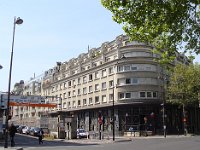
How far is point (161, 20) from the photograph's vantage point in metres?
15.9

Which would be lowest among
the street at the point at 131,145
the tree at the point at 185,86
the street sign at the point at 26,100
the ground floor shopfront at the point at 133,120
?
the street at the point at 131,145

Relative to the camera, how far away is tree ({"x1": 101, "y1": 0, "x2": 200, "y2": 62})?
600 inches

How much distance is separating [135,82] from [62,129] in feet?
55.2

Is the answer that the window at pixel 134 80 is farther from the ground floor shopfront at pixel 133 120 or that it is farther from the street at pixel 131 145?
the street at pixel 131 145

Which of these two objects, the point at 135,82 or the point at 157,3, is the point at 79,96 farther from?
the point at 157,3

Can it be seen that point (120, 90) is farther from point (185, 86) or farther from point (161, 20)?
point (161, 20)

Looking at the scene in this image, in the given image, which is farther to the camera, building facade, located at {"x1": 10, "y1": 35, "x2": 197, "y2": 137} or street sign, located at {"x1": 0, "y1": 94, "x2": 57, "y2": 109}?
building facade, located at {"x1": 10, "y1": 35, "x2": 197, "y2": 137}

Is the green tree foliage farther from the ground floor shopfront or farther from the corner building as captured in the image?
the corner building

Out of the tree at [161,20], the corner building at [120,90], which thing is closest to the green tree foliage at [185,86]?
the corner building at [120,90]

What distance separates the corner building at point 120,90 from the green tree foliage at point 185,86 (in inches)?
135

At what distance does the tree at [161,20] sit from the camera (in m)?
15.2

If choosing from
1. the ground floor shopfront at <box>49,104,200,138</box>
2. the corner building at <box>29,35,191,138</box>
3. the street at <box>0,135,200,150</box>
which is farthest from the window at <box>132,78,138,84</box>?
the street at <box>0,135,200,150</box>

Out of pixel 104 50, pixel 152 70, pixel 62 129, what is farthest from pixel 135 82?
pixel 62 129

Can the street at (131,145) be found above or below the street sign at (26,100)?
below
